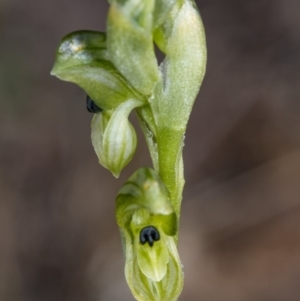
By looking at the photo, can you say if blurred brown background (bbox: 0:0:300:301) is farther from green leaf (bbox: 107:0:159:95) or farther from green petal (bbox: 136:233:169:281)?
green leaf (bbox: 107:0:159:95)

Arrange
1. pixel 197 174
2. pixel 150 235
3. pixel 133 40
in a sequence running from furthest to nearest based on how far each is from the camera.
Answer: pixel 197 174 < pixel 150 235 < pixel 133 40

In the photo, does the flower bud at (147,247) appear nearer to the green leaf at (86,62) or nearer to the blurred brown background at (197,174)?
the green leaf at (86,62)

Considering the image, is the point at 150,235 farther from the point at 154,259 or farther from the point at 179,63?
the point at 179,63

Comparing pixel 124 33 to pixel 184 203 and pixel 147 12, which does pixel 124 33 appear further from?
pixel 184 203

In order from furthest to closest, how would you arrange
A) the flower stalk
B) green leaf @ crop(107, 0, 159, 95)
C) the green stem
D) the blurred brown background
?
the blurred brown background → the green stem → the flower stalk → green leaf @ crop(107, 0, 159, 95)

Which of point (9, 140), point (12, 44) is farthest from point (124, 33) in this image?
point (12, 44)

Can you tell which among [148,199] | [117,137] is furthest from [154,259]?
[117,137]

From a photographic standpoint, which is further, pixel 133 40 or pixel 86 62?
pixel 86 62

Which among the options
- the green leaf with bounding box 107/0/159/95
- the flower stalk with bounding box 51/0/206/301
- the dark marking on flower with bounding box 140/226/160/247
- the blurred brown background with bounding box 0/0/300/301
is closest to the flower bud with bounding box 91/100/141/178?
the flower stalk with bounding box 51/0/206/301
